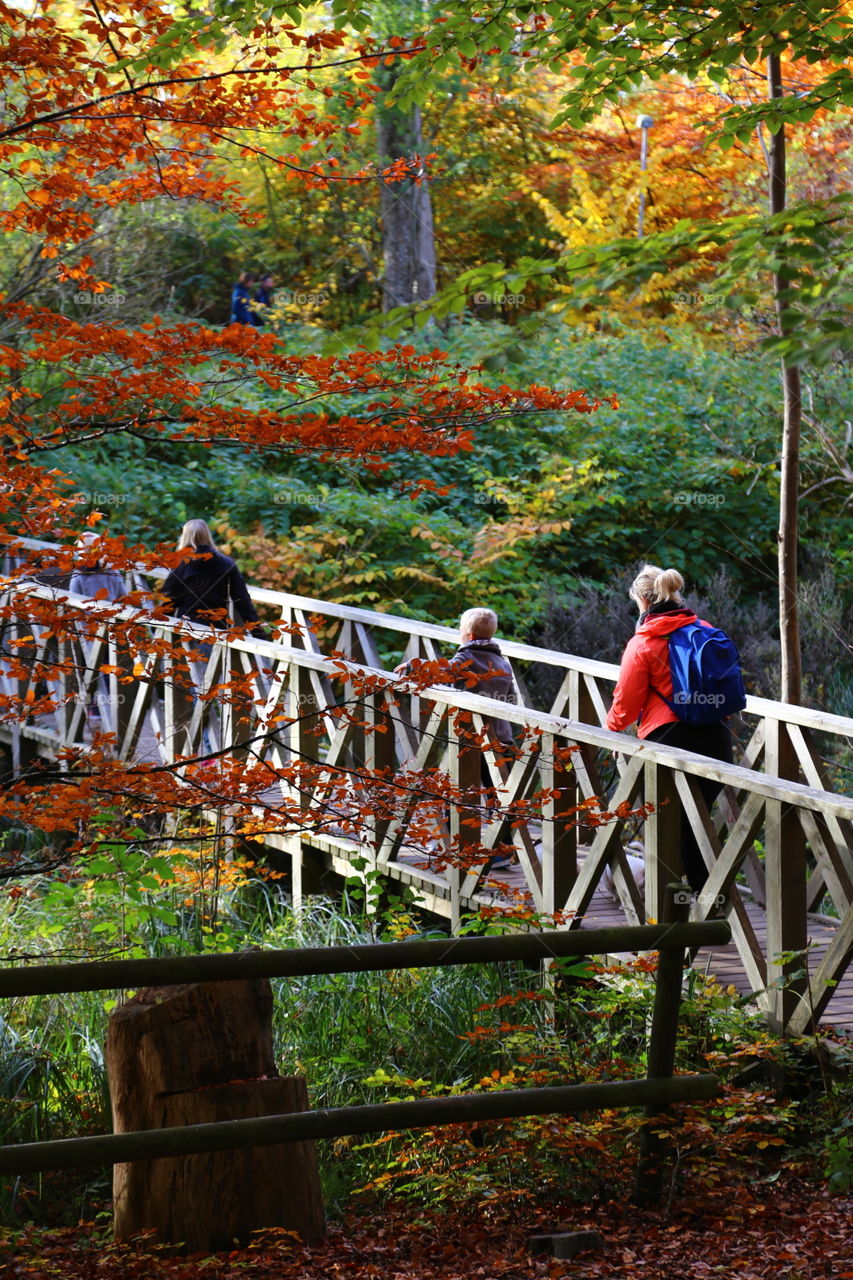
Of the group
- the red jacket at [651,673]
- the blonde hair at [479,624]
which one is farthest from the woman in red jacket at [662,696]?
the blonde hair at [479,624]

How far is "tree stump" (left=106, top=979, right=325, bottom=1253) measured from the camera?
3.59 meters

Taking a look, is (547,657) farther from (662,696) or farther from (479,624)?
(662,696)

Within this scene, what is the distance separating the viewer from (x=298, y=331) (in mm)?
14992

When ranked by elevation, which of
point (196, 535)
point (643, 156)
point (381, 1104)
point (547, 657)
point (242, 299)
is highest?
point (643, 156)

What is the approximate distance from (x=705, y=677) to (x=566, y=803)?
0.77 meters

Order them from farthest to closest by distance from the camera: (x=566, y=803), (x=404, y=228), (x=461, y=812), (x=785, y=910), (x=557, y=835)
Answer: (x=404, y=228) → (x=461, y=812) → (x=557, y=835) → (x=566, y=803) → (x=785, y=910)

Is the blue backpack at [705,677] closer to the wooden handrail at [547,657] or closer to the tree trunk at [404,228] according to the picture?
the wooden handrail at [547,657]

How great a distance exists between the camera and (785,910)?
4484mm

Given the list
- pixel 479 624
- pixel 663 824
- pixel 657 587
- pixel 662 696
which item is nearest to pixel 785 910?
pixel 663 824

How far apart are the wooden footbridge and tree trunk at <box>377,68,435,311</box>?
8910 millimetres

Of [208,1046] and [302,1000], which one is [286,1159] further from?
[302,1000]

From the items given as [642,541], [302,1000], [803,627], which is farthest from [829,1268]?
[642,541]

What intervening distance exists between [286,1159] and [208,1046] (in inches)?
15.0

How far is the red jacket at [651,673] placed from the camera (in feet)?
18.3
